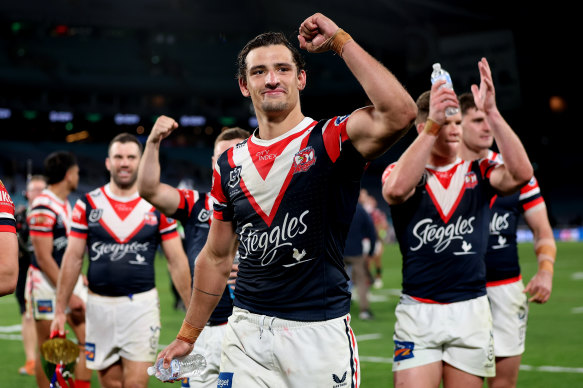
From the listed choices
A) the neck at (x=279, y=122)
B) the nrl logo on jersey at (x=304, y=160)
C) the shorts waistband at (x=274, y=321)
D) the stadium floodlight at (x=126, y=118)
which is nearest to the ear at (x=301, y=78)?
the neck at (x=279, y=122)

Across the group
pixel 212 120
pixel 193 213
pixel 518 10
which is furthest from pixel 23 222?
pixel 212 120

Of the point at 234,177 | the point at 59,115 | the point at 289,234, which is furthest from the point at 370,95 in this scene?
the point at 59,115

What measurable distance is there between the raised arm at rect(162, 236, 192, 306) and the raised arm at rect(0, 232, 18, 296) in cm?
300

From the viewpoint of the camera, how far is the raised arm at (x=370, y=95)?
3.05 meters

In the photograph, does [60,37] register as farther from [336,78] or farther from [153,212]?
[153,212]

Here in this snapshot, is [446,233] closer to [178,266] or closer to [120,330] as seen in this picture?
[178,266]

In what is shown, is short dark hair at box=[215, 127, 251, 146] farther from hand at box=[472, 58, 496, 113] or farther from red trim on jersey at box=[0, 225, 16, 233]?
red trim on jersey at box=[0, 225, 16, 233]

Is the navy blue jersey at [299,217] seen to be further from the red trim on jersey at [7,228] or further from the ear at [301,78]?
the red trim on jersey at [7,228]

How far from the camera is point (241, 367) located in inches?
143

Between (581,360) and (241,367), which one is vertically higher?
(241,367)

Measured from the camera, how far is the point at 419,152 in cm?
429

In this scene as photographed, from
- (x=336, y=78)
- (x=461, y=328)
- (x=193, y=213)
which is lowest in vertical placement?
(x=461, y=328)

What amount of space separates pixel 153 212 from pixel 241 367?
3.48 meters

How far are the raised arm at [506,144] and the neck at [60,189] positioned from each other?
199 inches
